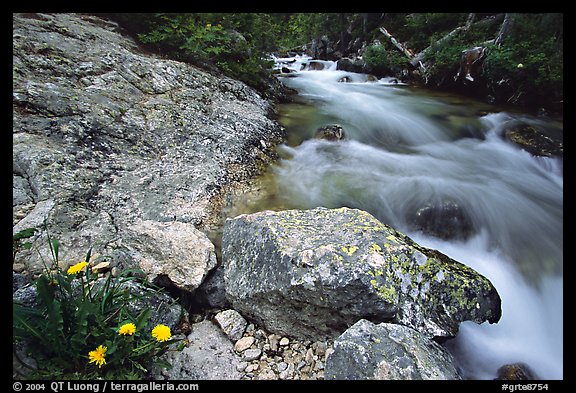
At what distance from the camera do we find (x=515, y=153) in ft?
17.5

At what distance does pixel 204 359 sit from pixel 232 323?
0.36 m

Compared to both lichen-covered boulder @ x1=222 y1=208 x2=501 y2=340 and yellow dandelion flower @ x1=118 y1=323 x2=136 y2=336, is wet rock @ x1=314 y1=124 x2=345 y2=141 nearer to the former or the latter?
lichen-covered boulder @ x1=222 y1=208 x2=501 y2=340

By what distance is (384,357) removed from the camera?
1709mm

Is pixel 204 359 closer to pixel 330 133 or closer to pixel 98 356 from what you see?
pixel 98 356

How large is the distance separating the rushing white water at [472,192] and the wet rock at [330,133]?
0.40 feet

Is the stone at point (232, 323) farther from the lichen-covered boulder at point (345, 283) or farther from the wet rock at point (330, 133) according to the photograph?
the wet rock at point (330, 133)

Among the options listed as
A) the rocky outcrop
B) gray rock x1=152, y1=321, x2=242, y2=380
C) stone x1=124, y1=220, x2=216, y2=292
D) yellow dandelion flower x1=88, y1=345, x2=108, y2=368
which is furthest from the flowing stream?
yellow dandelion flower x1=88, y1=345, x2=108, y2=368

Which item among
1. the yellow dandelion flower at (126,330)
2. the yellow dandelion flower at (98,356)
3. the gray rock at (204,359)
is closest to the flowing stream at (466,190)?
the gray rock at (204,359)

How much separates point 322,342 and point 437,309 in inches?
35.0
